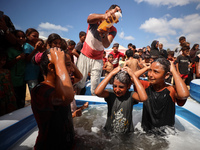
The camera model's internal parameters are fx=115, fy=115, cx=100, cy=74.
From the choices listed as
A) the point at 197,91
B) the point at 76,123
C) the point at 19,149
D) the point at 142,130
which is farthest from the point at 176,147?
the point at 197,91

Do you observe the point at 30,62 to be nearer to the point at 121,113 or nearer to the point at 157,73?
the point at 121,113

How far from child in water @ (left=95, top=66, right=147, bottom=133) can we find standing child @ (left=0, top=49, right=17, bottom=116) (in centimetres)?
177

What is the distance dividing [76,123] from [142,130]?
1.41 m

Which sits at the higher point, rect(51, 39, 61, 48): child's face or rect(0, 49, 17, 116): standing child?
rect(51, 39, 61, 48): child's face

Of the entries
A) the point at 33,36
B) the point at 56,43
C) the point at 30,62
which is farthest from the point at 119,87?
the point at 33,36

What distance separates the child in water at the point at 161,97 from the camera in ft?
6.07

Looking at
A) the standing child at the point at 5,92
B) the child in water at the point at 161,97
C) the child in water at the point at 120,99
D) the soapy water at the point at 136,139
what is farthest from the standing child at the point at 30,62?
the child in water at the point at 161,97

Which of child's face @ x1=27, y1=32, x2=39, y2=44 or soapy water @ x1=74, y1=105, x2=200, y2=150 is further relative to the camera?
child's face @ x1=27, y1=32, x2=39, y2=44

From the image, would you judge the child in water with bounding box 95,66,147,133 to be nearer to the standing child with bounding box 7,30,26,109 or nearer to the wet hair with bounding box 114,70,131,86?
the wet hair with bounding box 114,70,131,86

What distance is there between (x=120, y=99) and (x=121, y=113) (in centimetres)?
23

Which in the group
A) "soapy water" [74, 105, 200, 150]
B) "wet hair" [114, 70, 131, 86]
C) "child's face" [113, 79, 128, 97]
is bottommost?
"soapy water" [74, 105, 200, 150]

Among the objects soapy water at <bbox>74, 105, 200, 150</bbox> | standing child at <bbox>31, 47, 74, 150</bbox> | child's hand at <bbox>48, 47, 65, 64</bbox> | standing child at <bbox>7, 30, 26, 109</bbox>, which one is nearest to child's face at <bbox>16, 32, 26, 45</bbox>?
standing child at <bbox>7, 30, 26, 109</bbox>

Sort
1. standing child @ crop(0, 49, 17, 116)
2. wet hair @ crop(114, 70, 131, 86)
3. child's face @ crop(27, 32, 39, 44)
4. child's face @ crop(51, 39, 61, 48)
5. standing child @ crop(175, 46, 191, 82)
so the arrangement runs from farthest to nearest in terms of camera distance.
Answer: standing child @ crop(175, 46, 191, 82) < child's face @ crop(27, 32, 39, 44) < child's face @ crop(51, 39, 61, 48) < standing child @ crop(0, 49, 17, 116) < wet hair @ crop(114, 70, 131, 86)

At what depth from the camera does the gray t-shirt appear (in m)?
1.89
